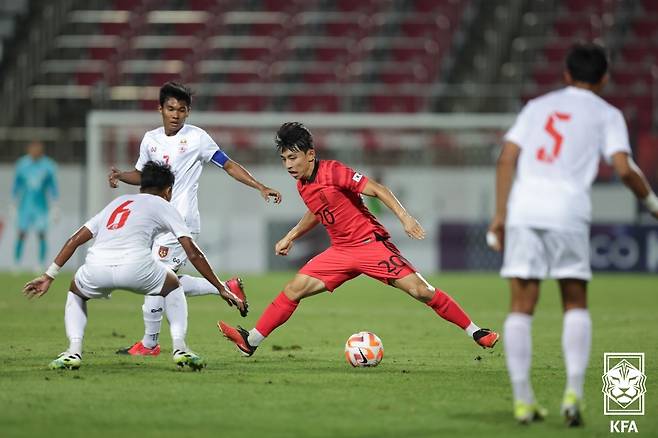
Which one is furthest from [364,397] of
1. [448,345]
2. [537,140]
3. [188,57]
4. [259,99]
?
[188,57]

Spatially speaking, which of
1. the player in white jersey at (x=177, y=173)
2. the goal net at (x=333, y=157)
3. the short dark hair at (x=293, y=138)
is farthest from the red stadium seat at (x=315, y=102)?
the short dark hair at (x=293, y=138)

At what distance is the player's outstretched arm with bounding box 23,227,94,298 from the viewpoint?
8047 mm

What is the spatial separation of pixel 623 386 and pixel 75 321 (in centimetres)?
363

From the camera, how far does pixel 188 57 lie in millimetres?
28094

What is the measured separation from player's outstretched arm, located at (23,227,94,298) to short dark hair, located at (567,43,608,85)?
11.7ft

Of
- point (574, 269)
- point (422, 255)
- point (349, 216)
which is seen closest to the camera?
point (574, 269)

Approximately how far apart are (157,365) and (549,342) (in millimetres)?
4116

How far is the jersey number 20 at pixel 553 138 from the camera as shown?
6273mm

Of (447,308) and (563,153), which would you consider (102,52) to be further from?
(563,153)

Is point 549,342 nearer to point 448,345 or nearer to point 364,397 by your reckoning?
point 448,345

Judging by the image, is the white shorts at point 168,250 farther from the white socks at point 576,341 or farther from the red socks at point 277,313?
the white socks at point 576,341

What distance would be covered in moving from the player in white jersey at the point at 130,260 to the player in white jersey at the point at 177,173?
4.11 feet

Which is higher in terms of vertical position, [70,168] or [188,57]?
[188,57]

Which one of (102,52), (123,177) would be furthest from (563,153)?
(102,52)
